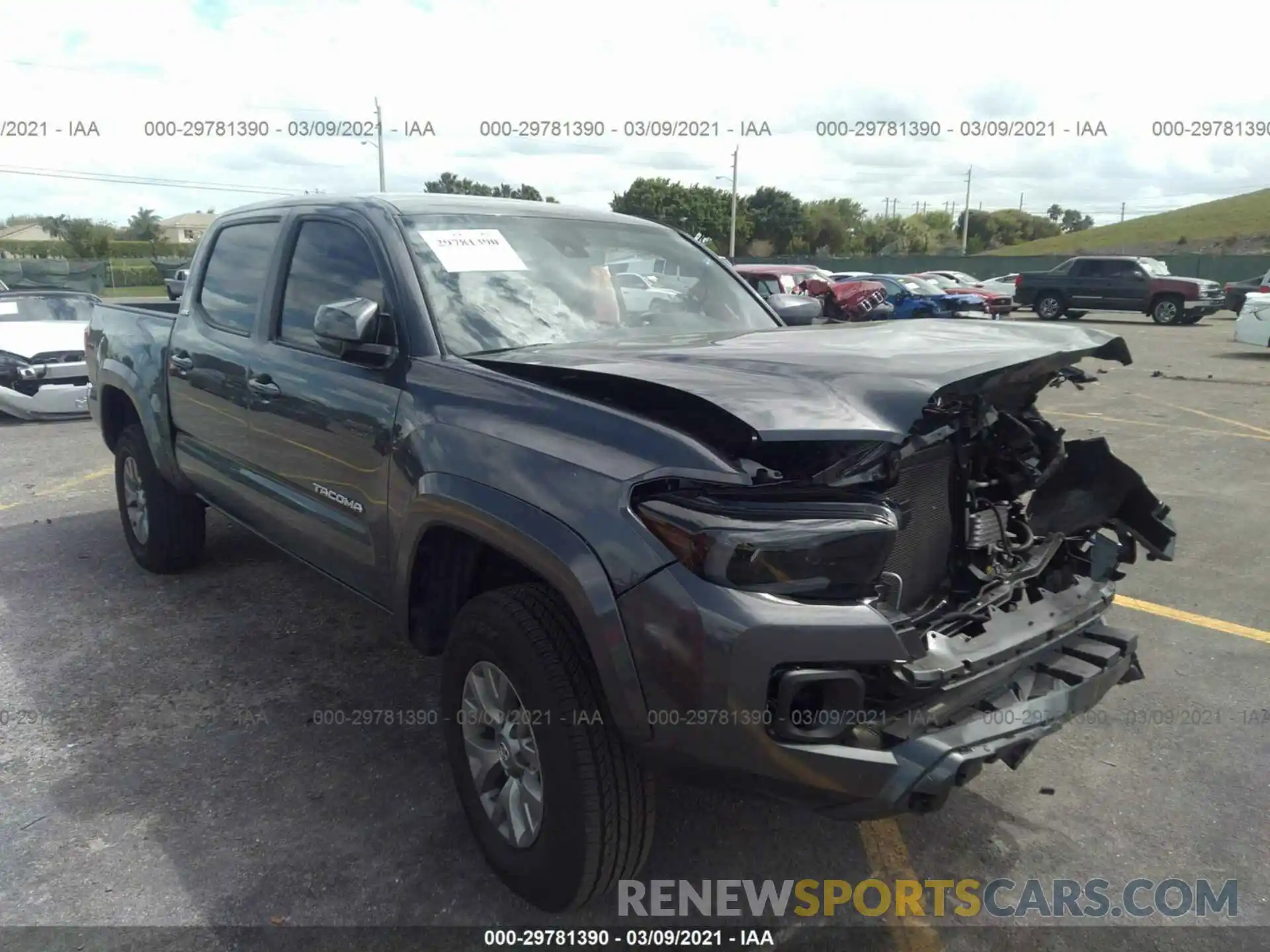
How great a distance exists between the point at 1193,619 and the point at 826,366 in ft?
10.5

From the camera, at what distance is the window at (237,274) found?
4.05m

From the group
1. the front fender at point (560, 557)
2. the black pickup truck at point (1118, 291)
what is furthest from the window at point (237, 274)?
the black pickup truck at point (1118, 291)

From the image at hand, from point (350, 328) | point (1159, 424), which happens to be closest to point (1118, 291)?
point (1159, 424)

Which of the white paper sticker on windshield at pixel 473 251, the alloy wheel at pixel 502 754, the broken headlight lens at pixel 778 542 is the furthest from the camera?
the white paper sticker on windshield at pixel 473 251

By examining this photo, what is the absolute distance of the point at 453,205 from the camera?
3.63 metres

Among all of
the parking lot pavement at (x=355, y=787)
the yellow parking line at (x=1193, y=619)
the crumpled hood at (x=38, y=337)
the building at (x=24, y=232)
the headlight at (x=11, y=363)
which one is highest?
the building at (x=24, y=232)

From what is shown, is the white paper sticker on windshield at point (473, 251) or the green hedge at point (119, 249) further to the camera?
the green hedge at point (119, 249)

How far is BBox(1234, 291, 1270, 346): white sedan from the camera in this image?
51.2ft

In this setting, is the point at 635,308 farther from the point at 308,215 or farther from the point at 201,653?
the point at 201,653

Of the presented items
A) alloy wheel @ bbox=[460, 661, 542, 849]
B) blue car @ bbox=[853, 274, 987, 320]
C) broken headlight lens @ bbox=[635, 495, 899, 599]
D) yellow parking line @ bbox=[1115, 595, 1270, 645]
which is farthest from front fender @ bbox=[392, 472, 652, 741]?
blue car @ bbox=[853, 274, 987, 320]

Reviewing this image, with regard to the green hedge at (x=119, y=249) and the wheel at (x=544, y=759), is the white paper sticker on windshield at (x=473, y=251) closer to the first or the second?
the wheel at (x=544, y=759)

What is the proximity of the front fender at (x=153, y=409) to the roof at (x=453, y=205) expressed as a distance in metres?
1.29

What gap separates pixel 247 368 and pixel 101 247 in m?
72.5

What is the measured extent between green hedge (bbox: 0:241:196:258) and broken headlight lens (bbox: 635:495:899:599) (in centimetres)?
6662
